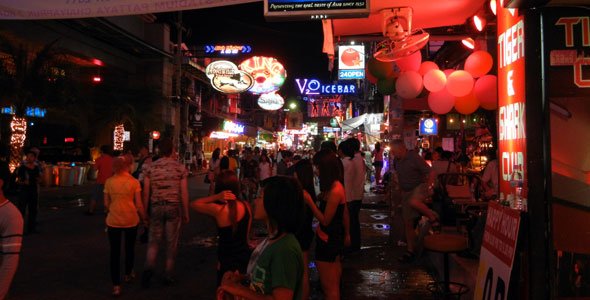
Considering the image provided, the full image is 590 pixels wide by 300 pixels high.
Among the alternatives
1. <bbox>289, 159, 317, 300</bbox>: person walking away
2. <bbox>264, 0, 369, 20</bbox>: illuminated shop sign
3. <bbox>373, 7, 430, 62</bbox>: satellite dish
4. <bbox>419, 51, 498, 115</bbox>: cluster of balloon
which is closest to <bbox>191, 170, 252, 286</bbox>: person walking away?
<bbox>289, 159, 317, 300</bbox>: person walking away

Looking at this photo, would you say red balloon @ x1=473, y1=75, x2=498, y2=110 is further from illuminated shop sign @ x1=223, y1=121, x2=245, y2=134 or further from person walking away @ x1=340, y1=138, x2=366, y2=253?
illuminated shop sign @ x1=223, y1=121, x2=245, y2=134

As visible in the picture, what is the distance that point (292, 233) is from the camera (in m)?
2.47

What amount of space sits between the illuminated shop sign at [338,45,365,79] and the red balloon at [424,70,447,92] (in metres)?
11.5

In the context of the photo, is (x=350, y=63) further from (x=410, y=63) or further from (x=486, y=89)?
(x=486, y=89)

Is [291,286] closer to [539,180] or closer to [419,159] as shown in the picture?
[539,180]

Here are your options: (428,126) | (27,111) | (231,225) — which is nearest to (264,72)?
(428,126)

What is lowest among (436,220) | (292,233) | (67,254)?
(67,254)

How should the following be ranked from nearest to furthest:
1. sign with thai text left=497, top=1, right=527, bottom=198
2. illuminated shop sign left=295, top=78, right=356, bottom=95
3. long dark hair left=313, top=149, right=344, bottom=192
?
1. sign with thai text left=497, top=1, right=527, bottom=198
2. long dark hair left=313, top=149, right=344, bottom=192
3. illuminated shop sign left=295, top=78, right=356, bottom=95

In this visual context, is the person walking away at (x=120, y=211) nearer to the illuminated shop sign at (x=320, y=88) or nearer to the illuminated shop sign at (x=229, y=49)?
the illuminated shop sign at (x=320, y=88)

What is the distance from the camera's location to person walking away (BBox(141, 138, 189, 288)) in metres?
6.51

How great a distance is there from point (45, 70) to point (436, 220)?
44.1ft

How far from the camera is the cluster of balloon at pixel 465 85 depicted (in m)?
7.29

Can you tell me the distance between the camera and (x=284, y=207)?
8.07ft

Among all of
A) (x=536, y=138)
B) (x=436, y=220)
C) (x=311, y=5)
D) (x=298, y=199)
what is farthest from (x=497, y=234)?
(x=436, y=220)
